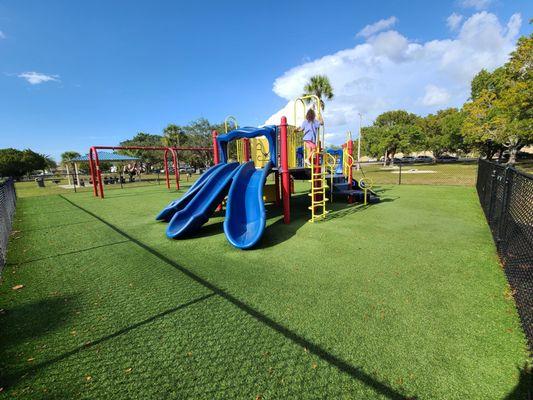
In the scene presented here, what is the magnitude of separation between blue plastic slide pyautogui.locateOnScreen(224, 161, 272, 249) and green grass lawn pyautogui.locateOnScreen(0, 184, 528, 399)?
34 centimetres

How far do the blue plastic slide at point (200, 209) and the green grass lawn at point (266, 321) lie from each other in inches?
21.9

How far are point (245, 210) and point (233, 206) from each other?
0.32 metres

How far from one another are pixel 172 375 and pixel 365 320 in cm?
208

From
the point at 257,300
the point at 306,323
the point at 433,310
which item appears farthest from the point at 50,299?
the point at 433,310

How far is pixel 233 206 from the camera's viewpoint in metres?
6.29

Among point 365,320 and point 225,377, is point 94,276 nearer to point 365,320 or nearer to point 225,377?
point 225,377

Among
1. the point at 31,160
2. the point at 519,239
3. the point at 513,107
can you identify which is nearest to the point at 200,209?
the point at 519,239

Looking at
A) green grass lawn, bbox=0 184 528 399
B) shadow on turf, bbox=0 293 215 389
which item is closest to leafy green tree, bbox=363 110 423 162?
green grass lawn, bbox=0 184 528 399

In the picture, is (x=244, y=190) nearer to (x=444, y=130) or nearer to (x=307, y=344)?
(x=307, y=344)

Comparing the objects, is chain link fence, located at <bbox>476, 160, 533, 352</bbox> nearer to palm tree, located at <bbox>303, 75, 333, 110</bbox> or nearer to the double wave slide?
the double wave slide

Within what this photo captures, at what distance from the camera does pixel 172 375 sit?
2.35 meters

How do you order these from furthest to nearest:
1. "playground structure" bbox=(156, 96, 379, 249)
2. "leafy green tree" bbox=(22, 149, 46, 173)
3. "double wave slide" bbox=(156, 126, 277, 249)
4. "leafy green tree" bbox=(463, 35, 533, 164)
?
"leafy green tree" bbox=(22, 149, 46, 173), "leafy green tree" bbox=(463, 35, 533, 164), "playground structure" bbox=(156, 96, 379, 249), "double wave slide" bbox=(156, 126, 277, 249)

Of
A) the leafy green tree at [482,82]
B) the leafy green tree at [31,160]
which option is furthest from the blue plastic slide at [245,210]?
the leafy green tree at [31,160]

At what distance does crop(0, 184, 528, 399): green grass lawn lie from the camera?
2.24m
